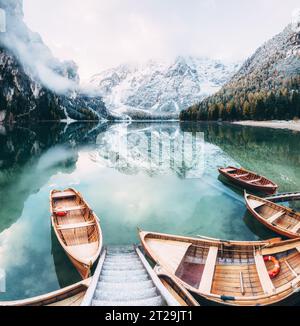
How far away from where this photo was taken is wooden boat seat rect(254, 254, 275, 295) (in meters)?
11.6

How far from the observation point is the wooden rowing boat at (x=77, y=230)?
13.8 metres

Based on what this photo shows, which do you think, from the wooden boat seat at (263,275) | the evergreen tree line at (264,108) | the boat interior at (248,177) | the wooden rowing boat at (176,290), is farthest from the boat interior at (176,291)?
the evergreen tree line at (264,108)

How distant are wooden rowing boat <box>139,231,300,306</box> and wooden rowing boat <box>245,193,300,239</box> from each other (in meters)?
3.18

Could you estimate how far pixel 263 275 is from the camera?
12.5 m

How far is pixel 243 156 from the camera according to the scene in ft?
161

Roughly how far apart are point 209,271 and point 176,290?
261cm

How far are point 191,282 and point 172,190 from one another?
17.0 meters

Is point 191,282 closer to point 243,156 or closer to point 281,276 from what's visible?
point 281,276

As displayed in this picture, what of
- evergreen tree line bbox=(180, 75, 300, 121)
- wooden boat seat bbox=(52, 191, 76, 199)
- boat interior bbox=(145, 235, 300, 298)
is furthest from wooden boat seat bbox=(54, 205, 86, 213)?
evergreen tree line bbox=(180, 75, 300, 121)

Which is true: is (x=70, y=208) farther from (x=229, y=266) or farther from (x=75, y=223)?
(x=229, y=266)

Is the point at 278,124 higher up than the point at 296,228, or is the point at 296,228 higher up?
the point at 278,124

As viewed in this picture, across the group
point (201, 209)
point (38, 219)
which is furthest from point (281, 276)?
point (38, 219)

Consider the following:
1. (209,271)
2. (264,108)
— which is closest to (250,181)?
(209,271)

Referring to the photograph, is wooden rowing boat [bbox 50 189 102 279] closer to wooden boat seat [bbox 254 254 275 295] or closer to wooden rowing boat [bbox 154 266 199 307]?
wooden rowing boat [bbox 154 266 199 307]
